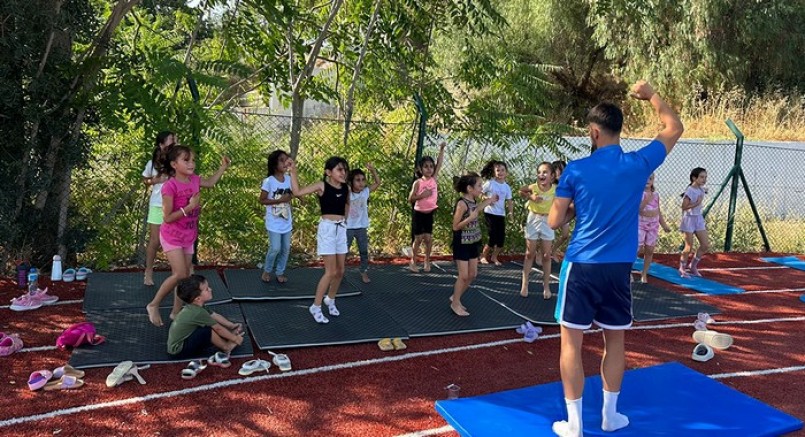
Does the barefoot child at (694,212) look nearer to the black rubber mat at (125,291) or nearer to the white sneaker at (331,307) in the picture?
the white sneaker at (331,307)

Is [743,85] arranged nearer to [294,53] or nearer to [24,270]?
[294,53]

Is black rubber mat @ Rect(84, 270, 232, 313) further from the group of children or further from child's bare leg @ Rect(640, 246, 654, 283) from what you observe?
child's bare leg @ Rect(640, 246, 654, 283)

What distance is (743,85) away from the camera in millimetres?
18906

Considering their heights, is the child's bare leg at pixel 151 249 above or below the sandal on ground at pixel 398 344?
above

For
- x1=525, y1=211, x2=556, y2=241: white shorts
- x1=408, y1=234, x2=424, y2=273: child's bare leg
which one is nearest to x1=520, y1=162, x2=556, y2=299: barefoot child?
x1=525, y1=211, x2=556, y2=241: white shorts

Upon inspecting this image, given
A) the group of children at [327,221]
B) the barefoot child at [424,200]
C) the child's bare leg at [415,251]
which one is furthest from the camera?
the child's bare leg at [415,251]

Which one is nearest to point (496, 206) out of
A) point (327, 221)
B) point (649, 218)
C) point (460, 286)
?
point (649, 218)

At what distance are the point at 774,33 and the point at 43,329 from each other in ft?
65.4

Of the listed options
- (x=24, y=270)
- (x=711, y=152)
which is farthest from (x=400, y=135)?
(x=711, y=152)

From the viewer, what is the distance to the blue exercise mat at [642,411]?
3824mm

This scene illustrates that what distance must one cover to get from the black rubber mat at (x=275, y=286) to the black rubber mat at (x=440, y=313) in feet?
1.91

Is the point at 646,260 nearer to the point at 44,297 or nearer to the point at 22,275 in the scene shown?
the point at 44,297

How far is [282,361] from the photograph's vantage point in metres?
4.95

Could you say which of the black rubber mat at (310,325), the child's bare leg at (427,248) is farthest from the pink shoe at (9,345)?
the child's bare leg at (427,248)
